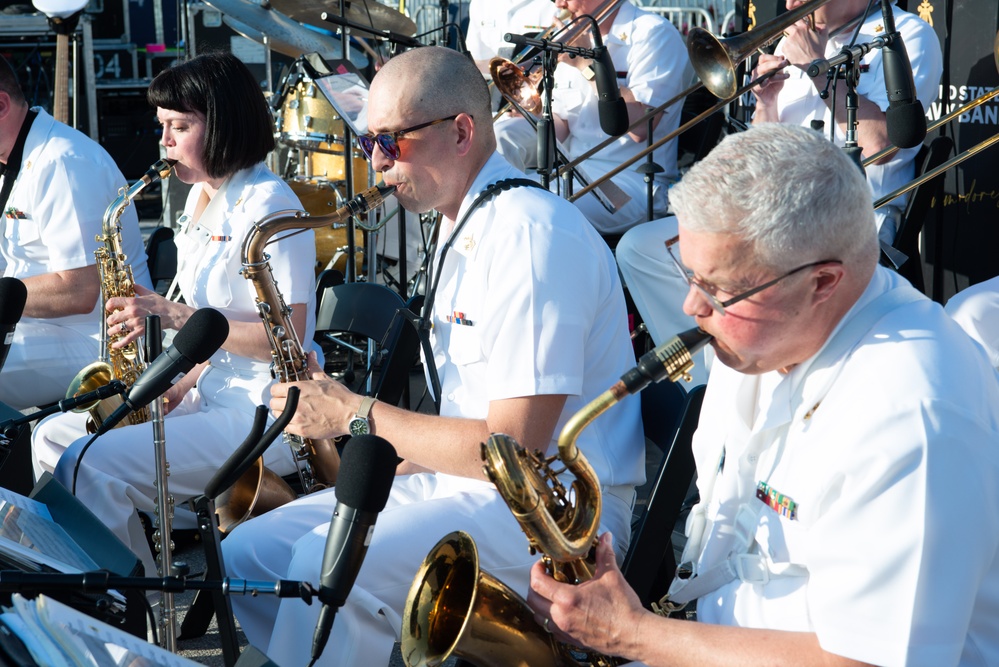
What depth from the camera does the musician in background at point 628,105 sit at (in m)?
5.66

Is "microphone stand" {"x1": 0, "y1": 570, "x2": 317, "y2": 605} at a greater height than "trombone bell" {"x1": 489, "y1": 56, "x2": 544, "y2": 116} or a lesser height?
lesser

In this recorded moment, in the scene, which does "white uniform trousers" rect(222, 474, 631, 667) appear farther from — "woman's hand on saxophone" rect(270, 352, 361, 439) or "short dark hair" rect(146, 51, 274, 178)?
"short dark hair" rect(146, 51, 274, 178)

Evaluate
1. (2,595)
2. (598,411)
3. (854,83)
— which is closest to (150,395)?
(2,595)

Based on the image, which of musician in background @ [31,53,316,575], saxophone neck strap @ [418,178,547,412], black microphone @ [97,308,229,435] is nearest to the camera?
black microphone @ [97,308,229,435]

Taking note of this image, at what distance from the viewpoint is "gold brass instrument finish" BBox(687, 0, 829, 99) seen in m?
4.07

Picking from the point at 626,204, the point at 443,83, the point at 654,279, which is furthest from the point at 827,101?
the point at 443,83

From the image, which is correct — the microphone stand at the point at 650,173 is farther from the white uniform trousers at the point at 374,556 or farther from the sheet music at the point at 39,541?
the sheet music at the point at 39,541

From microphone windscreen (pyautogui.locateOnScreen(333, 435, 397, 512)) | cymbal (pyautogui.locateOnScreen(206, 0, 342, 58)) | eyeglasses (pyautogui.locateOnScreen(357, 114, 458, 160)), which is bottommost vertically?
microphone windscreen (pyautogui.locateOnScreen(333, 435, 397, 512))

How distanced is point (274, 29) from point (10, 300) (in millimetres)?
5937

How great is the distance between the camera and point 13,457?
134 inches

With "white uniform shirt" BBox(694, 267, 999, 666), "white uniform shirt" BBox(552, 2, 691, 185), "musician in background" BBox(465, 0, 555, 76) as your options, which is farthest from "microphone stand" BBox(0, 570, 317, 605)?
"musician in background" BBox(465, 0, 555, 76)

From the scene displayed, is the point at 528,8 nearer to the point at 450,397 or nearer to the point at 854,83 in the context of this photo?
the point at 854,83

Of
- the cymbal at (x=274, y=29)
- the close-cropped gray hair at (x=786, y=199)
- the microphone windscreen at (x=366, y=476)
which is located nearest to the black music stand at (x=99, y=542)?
the microphone windscreen at (x=366, y=476)

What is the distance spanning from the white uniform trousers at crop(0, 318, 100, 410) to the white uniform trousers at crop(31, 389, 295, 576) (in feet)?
3.55
